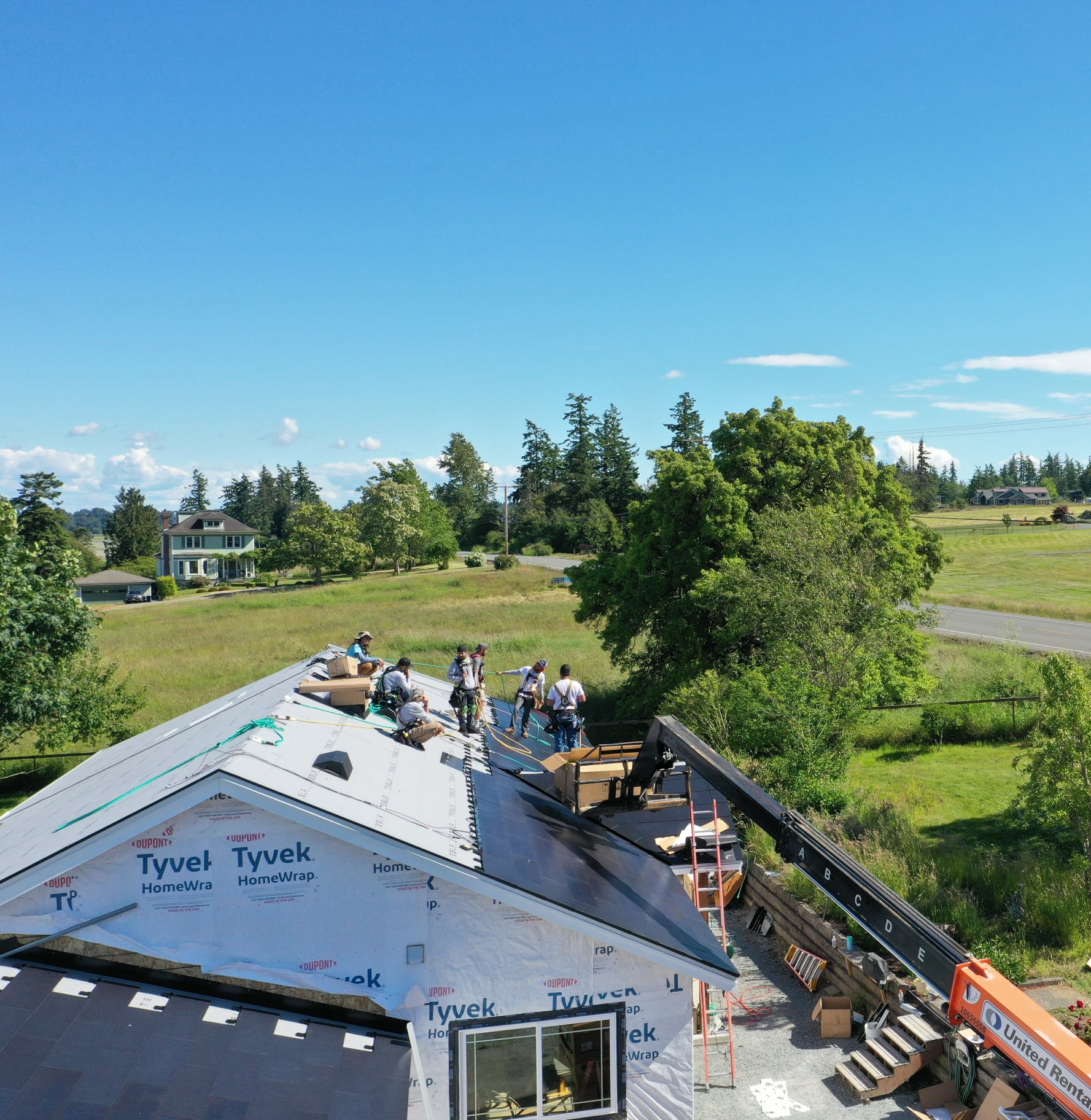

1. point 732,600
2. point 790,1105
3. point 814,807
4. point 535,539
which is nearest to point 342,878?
point 790,1105

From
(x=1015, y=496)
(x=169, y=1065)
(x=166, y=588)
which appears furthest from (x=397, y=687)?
(x=1015, y=496)

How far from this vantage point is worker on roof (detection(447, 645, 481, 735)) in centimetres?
1515

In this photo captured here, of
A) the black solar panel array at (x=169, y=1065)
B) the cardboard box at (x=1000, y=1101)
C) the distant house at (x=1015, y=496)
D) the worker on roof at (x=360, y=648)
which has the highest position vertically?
the distant house at (x=1015, y=496)

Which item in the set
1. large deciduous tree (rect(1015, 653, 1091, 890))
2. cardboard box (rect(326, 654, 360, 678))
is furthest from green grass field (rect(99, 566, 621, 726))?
large deciduous tree (rect(1015, 653, 1091, 890))

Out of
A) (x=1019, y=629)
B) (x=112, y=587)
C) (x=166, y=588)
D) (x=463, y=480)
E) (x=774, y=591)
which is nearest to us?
(x=774, y=591)

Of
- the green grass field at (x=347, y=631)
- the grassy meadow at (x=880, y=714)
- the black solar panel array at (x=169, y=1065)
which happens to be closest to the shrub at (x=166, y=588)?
the green grass field at (x=347, y=631)

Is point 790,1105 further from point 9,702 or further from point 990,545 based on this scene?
point 990,545

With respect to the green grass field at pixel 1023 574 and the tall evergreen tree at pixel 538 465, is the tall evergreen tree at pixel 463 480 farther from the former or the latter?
the green grass field at pixel 1023 574

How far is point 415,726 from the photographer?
12578 millimetres

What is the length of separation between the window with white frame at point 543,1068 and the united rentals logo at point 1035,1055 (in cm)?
378

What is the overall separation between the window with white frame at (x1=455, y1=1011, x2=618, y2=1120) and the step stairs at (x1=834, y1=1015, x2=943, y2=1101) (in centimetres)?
400

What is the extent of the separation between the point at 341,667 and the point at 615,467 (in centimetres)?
9874

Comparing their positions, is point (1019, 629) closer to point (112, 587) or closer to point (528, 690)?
point (528, 690)

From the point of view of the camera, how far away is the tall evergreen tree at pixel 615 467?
102188 mm
